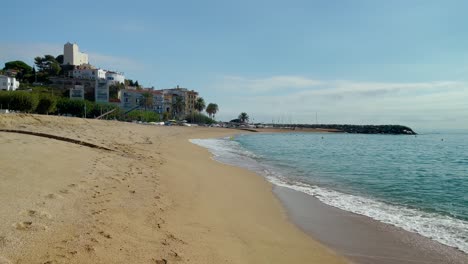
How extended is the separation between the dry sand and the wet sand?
450 mm

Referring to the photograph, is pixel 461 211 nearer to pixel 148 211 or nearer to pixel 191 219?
pixel 191 219

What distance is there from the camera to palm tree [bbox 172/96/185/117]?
130m

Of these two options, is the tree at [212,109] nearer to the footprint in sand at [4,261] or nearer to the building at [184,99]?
the building at [184,99]

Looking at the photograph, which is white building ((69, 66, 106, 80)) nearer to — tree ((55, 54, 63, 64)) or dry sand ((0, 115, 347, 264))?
tree ((55, 54, 63, 64))

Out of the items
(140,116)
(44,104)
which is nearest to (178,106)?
(140,116)

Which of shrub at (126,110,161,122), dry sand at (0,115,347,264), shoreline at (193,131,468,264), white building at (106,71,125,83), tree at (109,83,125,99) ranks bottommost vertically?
shoreline at (193,131,468,264)

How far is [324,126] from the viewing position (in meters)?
157

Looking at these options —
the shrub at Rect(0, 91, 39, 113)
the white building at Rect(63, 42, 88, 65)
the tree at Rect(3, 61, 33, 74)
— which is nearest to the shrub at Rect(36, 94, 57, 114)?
the shrub at Rect(0, 91, 39, 113)

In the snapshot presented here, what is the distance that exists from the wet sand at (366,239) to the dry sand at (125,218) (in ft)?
1.48

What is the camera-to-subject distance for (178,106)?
13100cm

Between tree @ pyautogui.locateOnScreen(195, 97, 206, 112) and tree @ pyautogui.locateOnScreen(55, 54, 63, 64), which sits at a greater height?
tree @ pyautogui.locateOnScreen(55, 54, 63, 64)

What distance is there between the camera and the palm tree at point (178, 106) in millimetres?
130250

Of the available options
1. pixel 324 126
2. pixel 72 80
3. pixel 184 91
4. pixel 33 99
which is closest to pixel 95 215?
pixel 33 99

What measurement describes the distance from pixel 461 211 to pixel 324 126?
151 m
